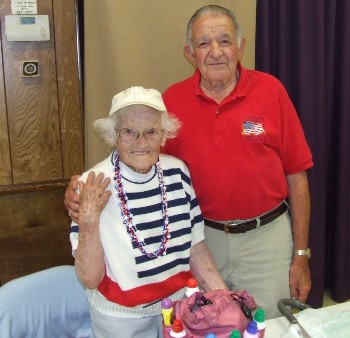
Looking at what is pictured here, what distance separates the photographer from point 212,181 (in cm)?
165

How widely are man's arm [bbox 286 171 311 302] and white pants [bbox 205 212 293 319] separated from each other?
5cm

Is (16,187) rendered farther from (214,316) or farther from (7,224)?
(214,316)

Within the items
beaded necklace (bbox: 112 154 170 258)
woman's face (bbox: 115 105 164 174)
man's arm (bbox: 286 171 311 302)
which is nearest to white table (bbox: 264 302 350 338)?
beaded necklace (bbox: 112 154 170 258)

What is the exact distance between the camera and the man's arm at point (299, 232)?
182cm

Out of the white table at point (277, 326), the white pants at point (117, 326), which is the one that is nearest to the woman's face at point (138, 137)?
the white pants at point (117, 326)

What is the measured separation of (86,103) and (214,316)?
1.35 meters

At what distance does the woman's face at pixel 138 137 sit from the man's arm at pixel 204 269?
38 cm

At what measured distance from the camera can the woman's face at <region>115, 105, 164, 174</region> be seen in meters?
1.43

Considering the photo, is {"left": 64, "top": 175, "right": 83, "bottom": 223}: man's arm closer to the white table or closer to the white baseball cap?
the white baseball cap

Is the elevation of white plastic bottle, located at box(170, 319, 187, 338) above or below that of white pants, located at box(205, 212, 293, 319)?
above

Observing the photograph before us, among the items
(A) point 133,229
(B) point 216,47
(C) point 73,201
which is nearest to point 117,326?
(A) point 133,229

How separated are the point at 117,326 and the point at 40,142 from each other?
1.06 m

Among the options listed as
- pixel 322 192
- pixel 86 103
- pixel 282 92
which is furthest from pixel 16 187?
pixel 322 192

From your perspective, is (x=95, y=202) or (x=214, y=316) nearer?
(x=214, y=316)
